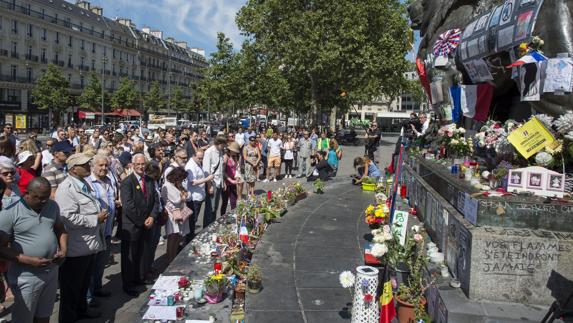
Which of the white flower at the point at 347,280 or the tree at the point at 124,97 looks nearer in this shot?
the white flower at the point at 347,280

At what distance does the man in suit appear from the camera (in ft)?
19.7

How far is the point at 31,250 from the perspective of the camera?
4.16 meters

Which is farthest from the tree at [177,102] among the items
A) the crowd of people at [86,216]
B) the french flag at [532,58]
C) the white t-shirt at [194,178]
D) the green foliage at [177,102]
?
the french flag at [532,58]

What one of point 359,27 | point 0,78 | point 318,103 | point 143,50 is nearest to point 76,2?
point 143,50

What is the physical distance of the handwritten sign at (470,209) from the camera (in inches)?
163

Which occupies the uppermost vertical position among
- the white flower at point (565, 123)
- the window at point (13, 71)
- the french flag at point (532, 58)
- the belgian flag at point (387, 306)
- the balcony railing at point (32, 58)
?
the balcony railing at point (32, 58)

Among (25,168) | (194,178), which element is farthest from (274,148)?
(25,168)

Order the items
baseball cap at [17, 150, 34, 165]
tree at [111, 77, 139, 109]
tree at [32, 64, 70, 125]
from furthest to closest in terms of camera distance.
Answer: tree at [111, 77, 139, 109], tree at [32, 64, 70, 125], baseball cap at [17, 150, 34, 165]

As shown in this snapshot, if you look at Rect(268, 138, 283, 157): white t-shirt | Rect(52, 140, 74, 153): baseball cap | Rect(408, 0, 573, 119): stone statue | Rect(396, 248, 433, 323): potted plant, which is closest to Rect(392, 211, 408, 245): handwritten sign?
Rect(396, 248, 433, 323): potted plant

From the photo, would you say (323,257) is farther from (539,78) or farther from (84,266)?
(539,78)

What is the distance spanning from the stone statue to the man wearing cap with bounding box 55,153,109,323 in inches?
202

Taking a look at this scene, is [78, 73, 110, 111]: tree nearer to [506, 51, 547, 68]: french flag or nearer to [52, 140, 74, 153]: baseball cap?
[52, 140, 74, 153]: baseball cap

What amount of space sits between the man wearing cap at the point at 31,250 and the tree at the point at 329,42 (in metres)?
27.9

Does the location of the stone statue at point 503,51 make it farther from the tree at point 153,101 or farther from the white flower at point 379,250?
the tree at point 153,101
